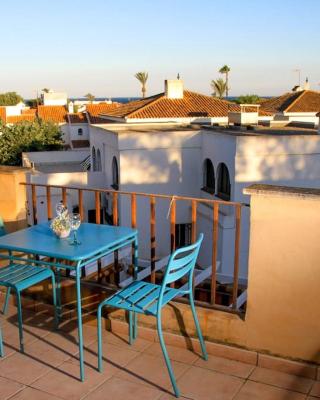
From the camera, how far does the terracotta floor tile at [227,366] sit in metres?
3.30

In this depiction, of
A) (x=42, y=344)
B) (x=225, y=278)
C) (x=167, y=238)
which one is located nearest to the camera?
(x=42, y=344)

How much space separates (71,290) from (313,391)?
2258mm

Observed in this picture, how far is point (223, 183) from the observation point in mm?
18188

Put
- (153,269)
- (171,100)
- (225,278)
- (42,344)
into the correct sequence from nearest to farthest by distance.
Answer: (42,344), (153,269), (225,278), (171,100)

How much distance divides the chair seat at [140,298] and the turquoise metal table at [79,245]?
0.29 m

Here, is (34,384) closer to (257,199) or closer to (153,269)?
(153,269)

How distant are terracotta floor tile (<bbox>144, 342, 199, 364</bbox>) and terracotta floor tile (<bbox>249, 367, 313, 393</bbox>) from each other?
48 centimetres

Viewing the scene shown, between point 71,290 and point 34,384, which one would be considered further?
point 71,290

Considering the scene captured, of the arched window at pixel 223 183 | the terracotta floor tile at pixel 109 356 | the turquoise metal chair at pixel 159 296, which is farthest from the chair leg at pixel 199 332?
the arched window at pixel 223 183

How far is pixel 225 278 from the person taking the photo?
26.4 feet

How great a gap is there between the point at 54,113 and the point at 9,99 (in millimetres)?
45253

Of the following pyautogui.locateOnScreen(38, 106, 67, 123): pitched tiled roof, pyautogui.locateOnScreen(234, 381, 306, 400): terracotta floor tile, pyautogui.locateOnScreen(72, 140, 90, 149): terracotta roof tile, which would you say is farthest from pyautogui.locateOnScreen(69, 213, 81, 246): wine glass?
pyautogui.locateOnScreen(38, 106, 67, 123): pitched tiled roof

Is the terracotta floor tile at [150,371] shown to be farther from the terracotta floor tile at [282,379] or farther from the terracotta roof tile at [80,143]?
the terracotta roof tile at [80,143]

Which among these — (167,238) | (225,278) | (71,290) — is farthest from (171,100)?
(71,290)
